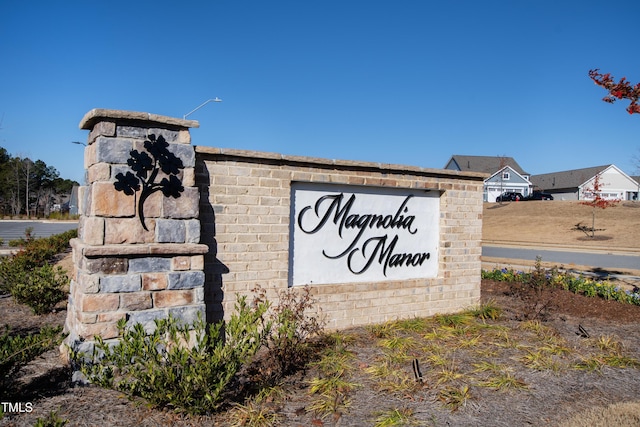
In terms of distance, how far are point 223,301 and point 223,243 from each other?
2.50 feet

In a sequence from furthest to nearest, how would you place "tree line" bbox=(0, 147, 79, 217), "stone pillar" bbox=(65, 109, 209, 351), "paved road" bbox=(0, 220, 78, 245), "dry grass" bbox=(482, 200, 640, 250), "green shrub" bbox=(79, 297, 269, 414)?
"tree line" bbox=(0, 147, 79, 217)
"dry grass" bbox=(482, 200, 640, 250)
"paved road" bbox=(0, 220, 78, 245)
"stone pillar" bbox=(65, 109, 209, 351)
"green shrub" bbox=(79, 297, 269, 414)

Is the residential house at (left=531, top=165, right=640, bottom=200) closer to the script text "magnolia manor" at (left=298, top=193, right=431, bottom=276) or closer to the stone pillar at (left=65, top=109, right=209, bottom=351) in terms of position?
the script text "magnolia manor" at (left=298, top=193, right=431, bottom=276)

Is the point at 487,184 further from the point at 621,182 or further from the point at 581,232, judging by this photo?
the point at 581,232

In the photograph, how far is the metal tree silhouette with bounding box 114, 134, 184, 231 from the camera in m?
4.92

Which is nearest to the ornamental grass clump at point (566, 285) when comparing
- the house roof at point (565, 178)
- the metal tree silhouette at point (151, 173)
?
the metal tree silhouette at point (151, 173)

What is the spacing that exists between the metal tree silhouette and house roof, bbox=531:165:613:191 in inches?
2445

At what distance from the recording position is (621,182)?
58281 millimetres

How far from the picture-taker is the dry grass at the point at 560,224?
29.2 m

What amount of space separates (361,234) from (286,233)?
4.68ft

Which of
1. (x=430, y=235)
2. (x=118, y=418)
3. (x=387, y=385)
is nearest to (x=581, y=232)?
(x=430, y=235)

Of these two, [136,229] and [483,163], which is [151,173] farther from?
[483,163]

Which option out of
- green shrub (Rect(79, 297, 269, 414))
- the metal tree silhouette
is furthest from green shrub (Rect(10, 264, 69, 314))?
green shrub (Rect(79, 297, 269, 414))

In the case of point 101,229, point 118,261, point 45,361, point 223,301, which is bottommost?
point 45,361

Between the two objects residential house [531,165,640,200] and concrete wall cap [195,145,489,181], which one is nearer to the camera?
concrete wall cap [195,145,489,181]
